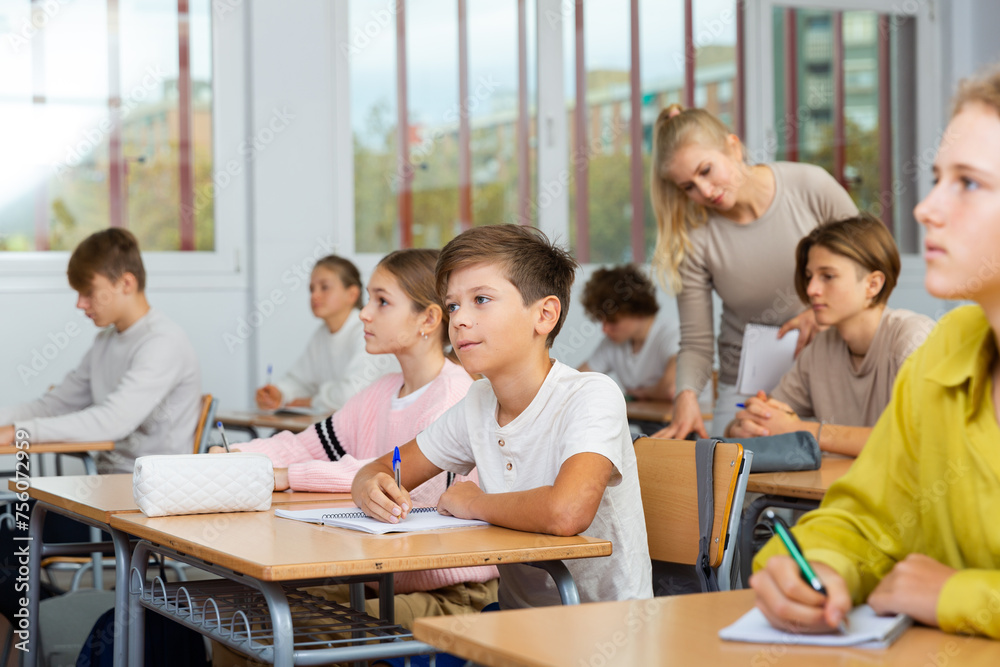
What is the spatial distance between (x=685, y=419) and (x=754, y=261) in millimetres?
523

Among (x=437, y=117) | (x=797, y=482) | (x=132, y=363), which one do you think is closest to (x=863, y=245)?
(x=797, y=482)

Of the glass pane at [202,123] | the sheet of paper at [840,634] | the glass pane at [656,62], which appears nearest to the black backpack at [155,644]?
the sheet of paper at [840,634]

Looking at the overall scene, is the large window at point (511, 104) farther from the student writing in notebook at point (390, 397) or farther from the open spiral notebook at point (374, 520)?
the open spiral notebook at point (374, 520)

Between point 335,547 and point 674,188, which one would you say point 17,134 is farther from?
point 335,547

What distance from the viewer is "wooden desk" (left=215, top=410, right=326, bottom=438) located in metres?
3.68

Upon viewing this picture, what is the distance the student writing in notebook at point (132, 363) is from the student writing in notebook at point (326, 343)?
824 mm

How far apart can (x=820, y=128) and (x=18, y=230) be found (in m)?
4.30

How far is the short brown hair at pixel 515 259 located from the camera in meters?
1.83

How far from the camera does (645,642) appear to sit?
94cm

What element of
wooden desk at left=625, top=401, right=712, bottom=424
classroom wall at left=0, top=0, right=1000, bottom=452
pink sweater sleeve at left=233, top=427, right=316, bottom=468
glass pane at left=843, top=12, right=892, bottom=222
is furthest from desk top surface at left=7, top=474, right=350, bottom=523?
glass pane at left=843, top=12, right=892, bottom=222

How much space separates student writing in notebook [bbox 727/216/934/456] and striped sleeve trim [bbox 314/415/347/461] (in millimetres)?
1003

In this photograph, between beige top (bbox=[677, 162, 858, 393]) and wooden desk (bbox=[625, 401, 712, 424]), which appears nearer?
beige top (bbox=[677, 162, 858, 393])

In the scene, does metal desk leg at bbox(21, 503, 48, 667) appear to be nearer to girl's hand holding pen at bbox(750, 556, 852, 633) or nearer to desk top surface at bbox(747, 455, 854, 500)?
desk top surface at bbox(747, 455, 854, 500)

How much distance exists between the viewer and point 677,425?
9.07 ft
